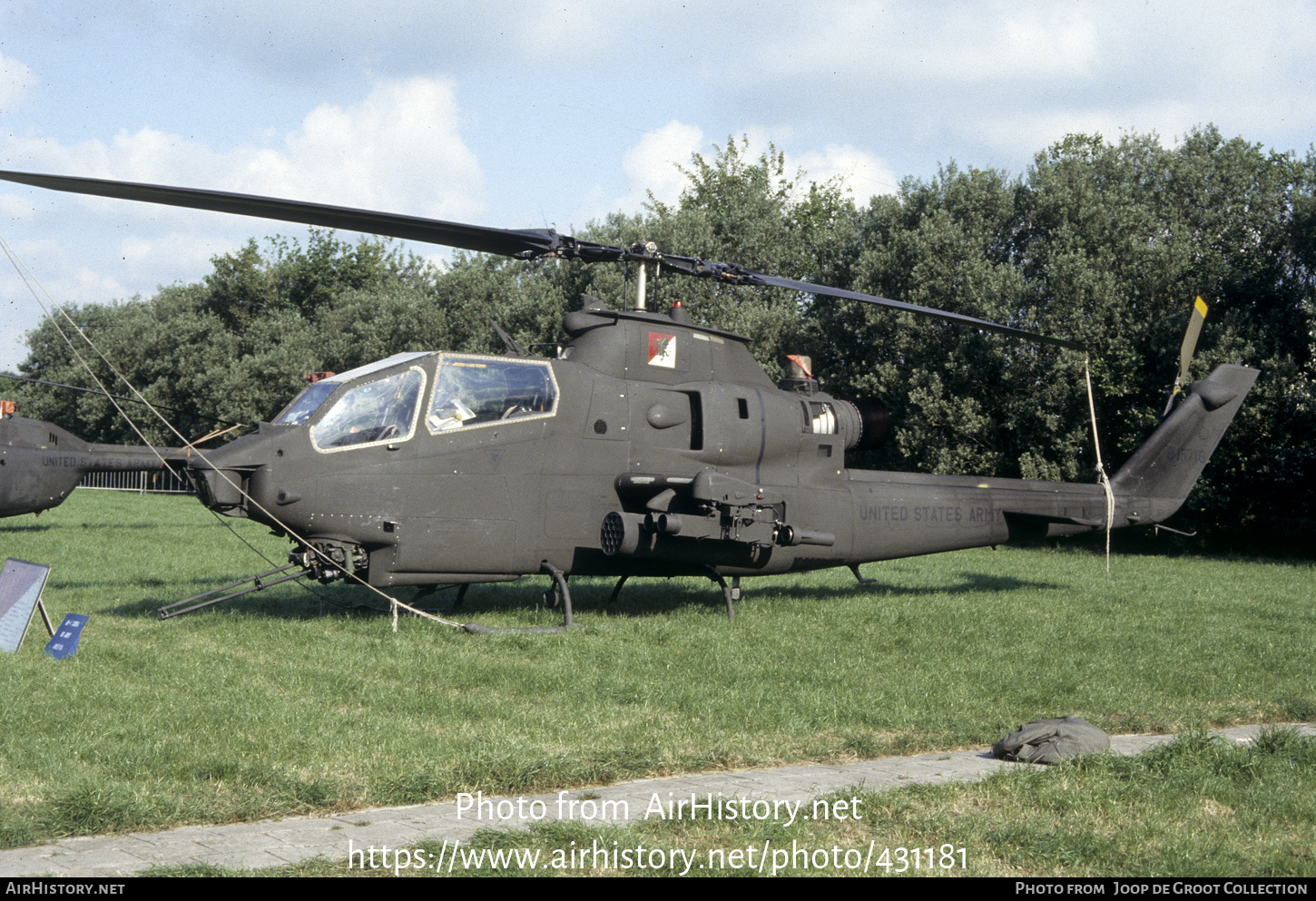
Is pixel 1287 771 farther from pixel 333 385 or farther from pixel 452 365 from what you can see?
pixel 333 385

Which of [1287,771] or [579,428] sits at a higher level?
[579,428]

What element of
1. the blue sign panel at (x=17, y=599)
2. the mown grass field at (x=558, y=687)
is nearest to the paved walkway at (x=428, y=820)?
the mown grass field at (x=558, y=687)

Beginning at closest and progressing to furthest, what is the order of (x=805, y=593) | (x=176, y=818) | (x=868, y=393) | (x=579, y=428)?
(x=176, y=818) → (x=579, y=428) → (x=805, y=593) → (x=868, y=393)

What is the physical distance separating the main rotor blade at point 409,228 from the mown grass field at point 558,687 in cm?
388

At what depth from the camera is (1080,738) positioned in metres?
6.77

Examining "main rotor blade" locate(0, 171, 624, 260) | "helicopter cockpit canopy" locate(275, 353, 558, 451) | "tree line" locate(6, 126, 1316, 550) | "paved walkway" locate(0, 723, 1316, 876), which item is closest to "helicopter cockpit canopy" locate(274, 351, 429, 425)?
"helicopter cockpit canopy" locate(275, 353, 558, 451)

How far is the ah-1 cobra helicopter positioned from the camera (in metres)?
10.6

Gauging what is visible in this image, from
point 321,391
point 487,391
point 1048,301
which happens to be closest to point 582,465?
point 487,391

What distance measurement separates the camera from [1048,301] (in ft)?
97.6

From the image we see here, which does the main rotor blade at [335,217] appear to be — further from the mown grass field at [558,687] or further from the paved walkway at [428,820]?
the paved walkway at [428,820]

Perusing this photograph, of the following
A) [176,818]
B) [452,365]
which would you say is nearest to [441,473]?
[452,365]

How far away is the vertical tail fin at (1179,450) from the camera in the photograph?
15.3 metres

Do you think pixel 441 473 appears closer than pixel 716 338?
Yes

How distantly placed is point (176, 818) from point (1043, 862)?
167 inches
